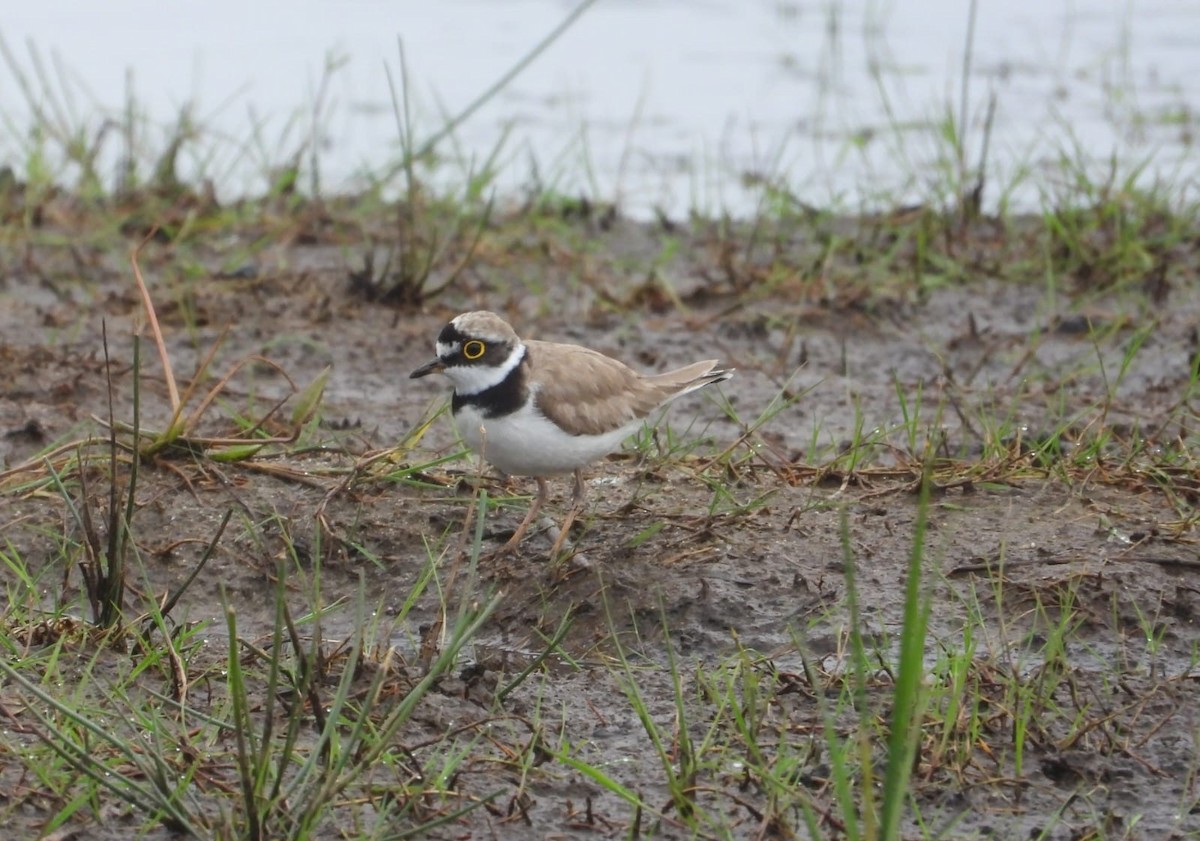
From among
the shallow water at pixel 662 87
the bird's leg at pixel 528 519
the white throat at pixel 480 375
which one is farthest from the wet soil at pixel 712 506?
the shallow water at pixel 662 87

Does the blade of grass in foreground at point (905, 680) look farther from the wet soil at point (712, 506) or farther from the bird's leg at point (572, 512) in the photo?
the bird's leg at point (572, 512)

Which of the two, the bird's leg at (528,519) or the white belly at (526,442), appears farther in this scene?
the bird's leg at (528,519)

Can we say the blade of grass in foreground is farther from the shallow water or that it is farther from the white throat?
the shallow water

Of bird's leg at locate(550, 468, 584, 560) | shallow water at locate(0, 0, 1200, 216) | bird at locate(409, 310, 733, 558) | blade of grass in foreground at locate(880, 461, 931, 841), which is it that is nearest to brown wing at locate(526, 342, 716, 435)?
bird at locate(409, 310, 733, 558)

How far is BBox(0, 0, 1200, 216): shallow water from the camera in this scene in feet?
30.7

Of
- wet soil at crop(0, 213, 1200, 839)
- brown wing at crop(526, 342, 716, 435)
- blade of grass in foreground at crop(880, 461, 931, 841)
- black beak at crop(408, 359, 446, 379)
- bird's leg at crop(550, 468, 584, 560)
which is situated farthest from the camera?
black beak at crop(408, 359, 446, 379)

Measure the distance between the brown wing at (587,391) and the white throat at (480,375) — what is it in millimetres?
68

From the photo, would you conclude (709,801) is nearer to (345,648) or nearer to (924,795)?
(924,795)

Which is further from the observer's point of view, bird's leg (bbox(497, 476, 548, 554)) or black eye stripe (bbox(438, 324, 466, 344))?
black eye stripe (bbox(438, 324, 466, 344))

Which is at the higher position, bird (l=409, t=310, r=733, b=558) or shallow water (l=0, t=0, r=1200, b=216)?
shallow water (l=0, t=0, r=1200, b=216)

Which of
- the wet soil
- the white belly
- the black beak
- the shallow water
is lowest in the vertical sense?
the wet soil

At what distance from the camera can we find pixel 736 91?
11.0m

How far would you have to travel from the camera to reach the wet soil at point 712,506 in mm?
4016

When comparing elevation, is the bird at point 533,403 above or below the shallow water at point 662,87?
below
